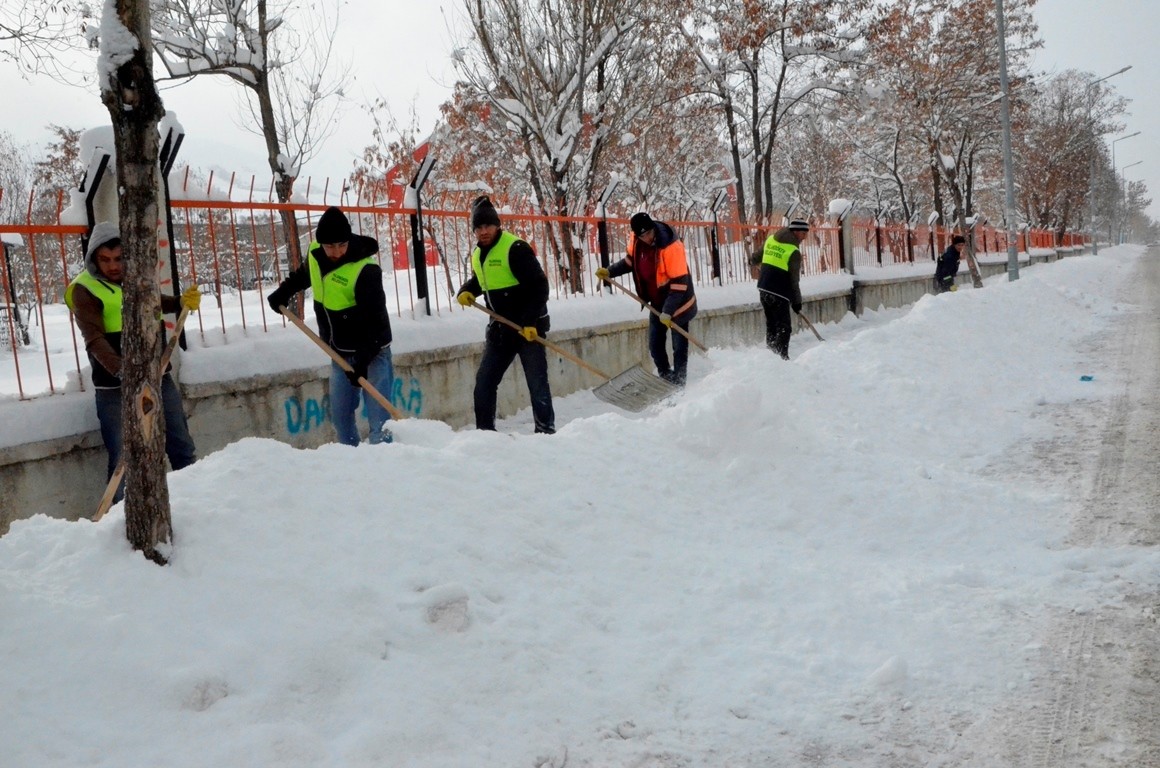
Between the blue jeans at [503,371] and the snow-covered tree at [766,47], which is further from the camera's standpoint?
the snow-covered tree at [766,47]

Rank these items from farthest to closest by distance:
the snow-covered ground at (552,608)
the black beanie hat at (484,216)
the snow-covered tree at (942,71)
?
the snow-covered tree at (942,71)
the black beanie hat at (484,216)
the snow-covered ground at (552,608)

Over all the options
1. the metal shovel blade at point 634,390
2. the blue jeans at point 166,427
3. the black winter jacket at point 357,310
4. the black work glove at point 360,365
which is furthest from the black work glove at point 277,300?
the metal shovel blade at point 634,390

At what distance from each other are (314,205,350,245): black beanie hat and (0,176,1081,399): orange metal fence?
3.42 feet

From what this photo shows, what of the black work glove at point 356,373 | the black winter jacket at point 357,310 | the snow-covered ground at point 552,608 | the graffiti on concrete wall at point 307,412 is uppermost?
the black winter jacket at point 357,310

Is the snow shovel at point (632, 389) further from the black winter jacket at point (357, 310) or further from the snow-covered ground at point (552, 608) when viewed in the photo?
the snow-covered ground at point (552, 608)

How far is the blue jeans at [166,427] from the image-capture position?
454 cm

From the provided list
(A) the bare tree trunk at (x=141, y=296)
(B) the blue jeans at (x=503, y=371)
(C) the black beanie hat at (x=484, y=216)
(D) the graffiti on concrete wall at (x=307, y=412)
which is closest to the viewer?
(A) the bare tree trunk at (x=141, y=296)

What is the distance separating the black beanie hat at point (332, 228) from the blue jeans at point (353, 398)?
2.37 ft

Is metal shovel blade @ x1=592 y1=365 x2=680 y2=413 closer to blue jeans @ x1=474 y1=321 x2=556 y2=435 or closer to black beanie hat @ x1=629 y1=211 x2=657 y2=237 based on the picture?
blue jeans @ x1=474 y1=321 x2=556 y2=435

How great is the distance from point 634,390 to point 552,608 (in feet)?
13.7

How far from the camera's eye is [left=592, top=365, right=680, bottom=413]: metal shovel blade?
6998 millimetres

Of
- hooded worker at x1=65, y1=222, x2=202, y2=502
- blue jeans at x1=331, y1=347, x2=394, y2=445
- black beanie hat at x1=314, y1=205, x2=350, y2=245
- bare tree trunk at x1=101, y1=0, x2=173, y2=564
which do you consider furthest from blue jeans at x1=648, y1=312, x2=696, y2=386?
bare tree trunk at x1=101, y1=0, x2=173, y2=564

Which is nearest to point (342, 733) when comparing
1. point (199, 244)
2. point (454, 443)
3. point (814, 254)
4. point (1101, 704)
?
point (454, 443)

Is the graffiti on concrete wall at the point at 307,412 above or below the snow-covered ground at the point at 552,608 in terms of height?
above
